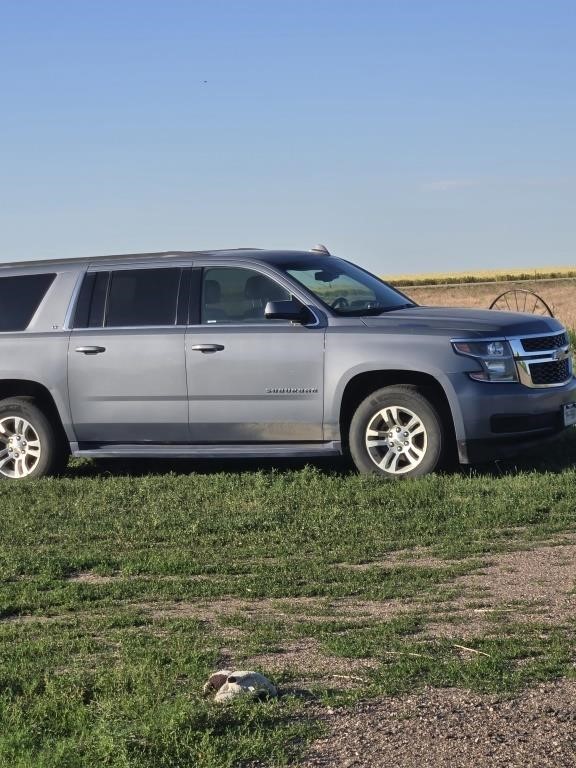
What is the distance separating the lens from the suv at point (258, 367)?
10.6m

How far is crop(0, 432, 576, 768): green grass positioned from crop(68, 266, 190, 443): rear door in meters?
0.50

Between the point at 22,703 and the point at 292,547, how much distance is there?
135 inches

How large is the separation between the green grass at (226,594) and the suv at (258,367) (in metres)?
0.38

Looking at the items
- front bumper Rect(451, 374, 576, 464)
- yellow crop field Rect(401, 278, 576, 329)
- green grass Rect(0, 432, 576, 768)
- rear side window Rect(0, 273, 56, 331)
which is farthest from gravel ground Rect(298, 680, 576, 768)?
yellow crop field Rect(401, 278, 576, 329)

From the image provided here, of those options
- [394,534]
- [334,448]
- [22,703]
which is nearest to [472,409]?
[334,448]

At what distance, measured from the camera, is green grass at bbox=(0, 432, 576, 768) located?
4.88 m

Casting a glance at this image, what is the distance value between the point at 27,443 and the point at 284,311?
9.08 ft

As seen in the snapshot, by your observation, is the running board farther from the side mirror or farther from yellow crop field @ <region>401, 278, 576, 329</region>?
yellow crop field @ <region>401, 278, 576, 329</region>

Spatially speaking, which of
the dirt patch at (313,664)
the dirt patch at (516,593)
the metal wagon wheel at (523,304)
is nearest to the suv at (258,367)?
the metal wagon wheel at (523,304)

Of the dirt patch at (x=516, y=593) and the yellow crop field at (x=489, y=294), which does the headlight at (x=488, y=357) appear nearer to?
the dirt patch at (x=516, y=593)

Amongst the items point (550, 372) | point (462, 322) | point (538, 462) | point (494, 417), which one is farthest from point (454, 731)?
point (538, 462)

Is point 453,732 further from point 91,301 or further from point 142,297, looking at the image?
point 91,301

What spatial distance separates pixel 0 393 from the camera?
12.2 meters

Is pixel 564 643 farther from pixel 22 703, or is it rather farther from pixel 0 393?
pixel 0 393
